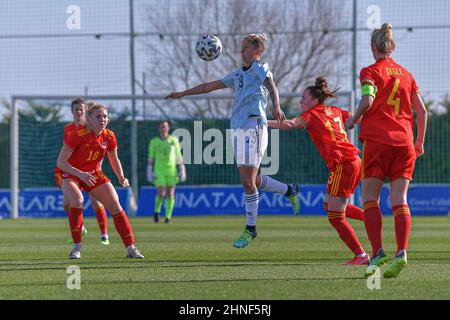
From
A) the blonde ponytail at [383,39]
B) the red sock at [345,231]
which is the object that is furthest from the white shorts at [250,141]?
the blonde ponytail at [383,39]

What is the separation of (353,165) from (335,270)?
4.87 ft

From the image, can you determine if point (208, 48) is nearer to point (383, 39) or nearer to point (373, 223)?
point (383, 39)

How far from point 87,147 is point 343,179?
2921 mm

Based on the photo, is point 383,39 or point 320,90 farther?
point 320,90

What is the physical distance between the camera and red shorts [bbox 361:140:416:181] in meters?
7.85

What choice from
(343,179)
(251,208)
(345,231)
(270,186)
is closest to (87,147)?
(251,208)

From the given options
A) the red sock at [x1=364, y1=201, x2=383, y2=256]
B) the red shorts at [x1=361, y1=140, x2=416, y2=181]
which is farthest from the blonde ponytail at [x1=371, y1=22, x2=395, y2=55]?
the red sock at [x1=364, y1=201, x2=383, y2=256]

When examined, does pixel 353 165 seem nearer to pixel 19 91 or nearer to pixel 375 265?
pixel 375 265

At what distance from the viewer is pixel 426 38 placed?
26.3m

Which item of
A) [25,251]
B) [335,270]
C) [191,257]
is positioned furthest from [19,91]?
[335,270]

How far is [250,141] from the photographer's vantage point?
33.8 feet

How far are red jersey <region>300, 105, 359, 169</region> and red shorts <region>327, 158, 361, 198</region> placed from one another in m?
0.06
